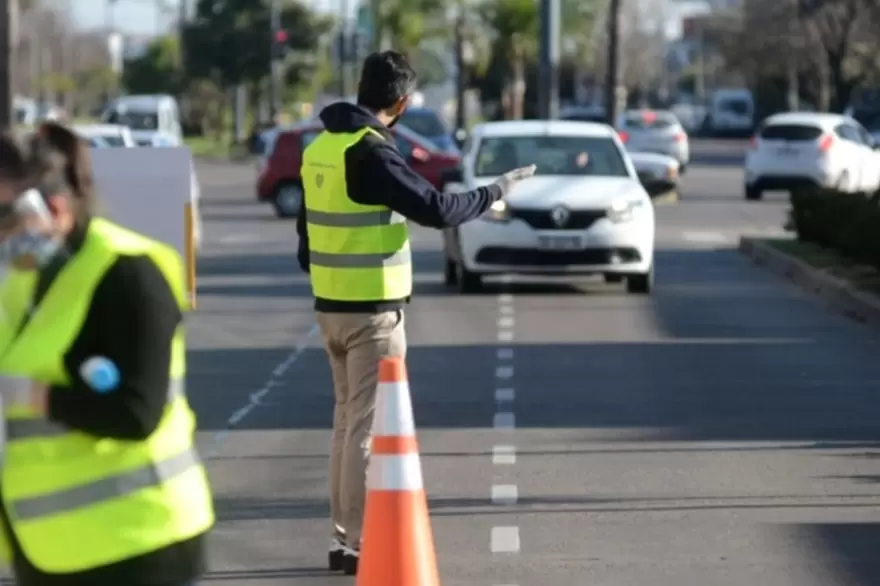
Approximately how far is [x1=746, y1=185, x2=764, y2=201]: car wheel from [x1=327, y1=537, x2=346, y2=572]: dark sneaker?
111 ft

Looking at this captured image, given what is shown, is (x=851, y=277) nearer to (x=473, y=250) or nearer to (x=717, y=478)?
(x=473, y=250)

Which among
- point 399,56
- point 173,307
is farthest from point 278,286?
point 173,307

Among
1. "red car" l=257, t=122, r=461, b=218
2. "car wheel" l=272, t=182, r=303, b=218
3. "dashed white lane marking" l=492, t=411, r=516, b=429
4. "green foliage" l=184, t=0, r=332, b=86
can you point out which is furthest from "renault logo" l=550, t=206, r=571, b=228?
"green foliage" l=184, t=0, r=332, b=86

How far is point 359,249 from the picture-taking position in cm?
838

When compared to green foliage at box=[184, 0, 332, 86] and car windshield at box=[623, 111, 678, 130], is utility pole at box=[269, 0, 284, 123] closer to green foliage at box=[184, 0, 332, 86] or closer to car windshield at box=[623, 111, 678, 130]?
green foliage at box=[184, 0, 332, 86]

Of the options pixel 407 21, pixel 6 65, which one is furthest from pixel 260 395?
pixel 407 21

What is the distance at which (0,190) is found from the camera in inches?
181

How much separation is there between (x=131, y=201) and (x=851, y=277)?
715 centimetres

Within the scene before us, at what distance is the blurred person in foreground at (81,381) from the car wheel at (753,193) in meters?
37.8

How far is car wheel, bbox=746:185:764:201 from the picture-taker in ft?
137

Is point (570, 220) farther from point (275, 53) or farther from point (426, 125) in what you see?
point (275, 53)

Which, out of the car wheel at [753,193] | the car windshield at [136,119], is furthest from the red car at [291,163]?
the car windshield at [136,119]

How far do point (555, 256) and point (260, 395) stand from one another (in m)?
6.64

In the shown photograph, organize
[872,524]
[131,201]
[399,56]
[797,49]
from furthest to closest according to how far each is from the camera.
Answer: [797,49] → [131,201] → [872,524] → [399,56]
